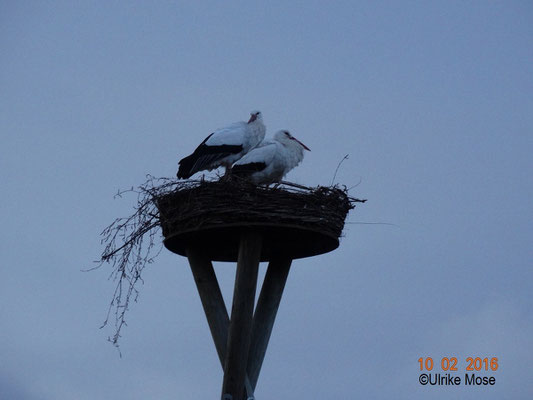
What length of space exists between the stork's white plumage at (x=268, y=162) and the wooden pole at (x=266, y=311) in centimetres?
136

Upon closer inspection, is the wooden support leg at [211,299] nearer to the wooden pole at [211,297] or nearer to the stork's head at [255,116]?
the wooden pole at [211,297]

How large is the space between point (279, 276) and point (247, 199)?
84cm

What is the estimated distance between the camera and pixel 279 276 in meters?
5.65

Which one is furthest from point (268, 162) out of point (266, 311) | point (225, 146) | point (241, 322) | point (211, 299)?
point (241, 322)

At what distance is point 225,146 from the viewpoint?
277 inches

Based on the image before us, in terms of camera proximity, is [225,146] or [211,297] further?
[225,146]

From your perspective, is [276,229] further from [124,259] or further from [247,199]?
[124,259]

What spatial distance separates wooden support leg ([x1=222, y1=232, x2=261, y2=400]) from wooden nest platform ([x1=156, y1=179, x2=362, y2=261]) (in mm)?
204

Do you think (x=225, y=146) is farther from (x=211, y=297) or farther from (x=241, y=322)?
(x=241, y=322)

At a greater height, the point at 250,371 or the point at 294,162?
the point at 294,162

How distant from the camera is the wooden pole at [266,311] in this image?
209 inches

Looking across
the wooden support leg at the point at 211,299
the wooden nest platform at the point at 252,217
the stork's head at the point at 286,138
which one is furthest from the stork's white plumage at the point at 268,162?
the wooden support leg at the point at 211,299

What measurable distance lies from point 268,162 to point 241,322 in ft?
7.29

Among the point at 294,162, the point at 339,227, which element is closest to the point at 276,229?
the point at 339,227
